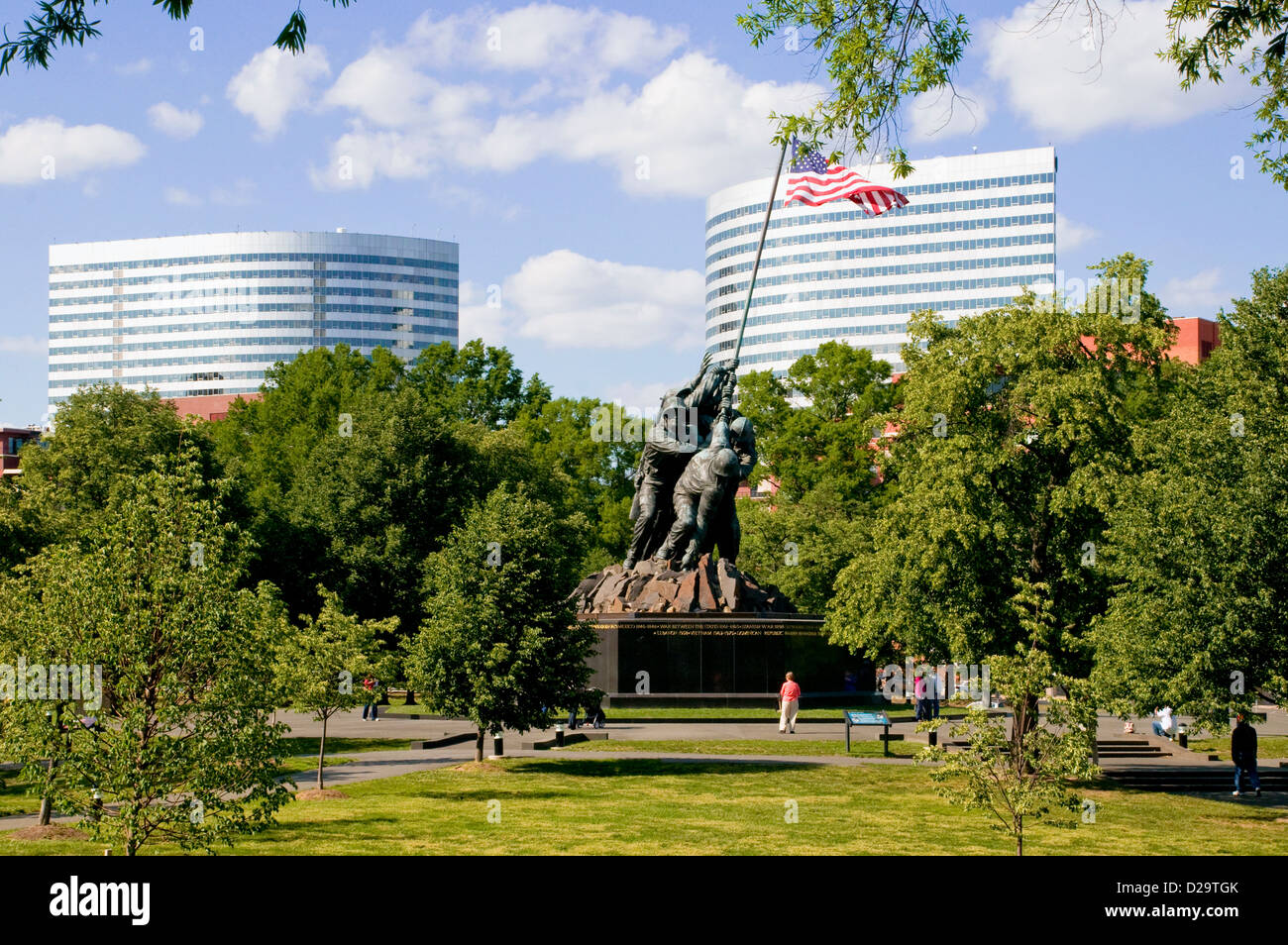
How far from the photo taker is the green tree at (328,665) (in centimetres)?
2277

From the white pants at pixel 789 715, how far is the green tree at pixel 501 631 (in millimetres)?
6994

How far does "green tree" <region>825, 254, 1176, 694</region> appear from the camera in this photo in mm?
27531

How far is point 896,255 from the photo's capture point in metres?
158

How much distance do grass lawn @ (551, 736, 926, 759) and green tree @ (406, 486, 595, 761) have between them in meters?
2.84

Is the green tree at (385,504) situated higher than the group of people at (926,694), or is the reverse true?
the green tree at (385,504)

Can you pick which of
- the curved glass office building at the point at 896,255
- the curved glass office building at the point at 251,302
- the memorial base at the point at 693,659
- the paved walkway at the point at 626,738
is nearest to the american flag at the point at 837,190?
the memorial base at the point at 693,659

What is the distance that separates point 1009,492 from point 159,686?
20.4 m

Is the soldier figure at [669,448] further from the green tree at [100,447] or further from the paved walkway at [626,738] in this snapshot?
the green tree at [100,447]

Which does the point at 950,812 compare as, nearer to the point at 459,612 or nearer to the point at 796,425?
the point at 459,612

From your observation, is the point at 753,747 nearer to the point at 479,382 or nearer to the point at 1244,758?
the point at 1244,758

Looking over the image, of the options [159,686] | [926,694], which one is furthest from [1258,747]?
[159,686]

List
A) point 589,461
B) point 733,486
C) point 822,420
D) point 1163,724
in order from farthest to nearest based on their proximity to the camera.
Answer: point 589,461, point 822,420, point 733,486, point 1163,724

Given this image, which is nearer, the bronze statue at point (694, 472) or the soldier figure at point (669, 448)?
the bronze statue at point (694, 472)
